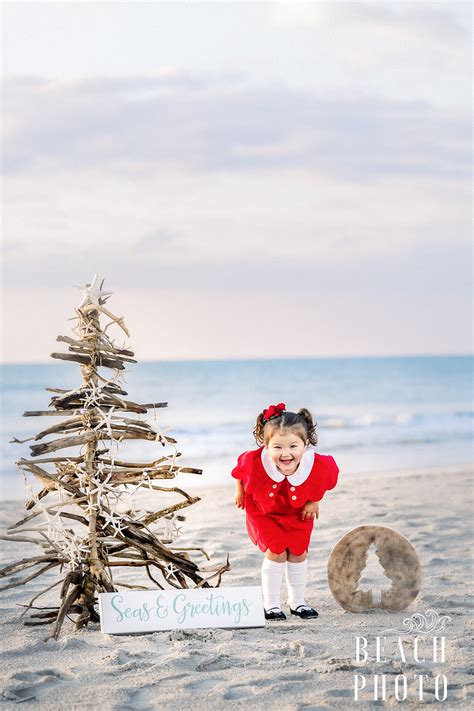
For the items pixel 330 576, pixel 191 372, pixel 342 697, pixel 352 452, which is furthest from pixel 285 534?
pixel 191 372

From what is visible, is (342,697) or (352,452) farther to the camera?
(352,452)

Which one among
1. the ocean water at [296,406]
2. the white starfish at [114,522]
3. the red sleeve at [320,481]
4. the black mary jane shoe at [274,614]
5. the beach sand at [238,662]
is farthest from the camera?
the ocean water at [296,406]

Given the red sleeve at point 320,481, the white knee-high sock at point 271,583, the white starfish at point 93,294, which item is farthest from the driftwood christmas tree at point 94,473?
the red sleeve at point 320,481

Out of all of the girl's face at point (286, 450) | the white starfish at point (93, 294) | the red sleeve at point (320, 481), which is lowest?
the red sleeve at point (320, 481)

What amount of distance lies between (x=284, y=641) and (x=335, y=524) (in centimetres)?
329

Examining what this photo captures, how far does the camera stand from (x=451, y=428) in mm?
18828

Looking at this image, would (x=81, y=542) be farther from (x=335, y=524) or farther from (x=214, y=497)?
(x=214, y=497)

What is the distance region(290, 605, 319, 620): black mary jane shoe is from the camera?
14.2ft

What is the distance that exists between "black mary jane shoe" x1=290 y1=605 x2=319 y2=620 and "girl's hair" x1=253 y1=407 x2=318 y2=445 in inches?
32.5

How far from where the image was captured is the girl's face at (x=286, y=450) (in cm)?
432

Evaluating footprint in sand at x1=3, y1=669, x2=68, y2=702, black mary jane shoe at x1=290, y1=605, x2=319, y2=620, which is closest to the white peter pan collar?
black mary jane shoe at x1=290, y1=605, x2=319, y2=620

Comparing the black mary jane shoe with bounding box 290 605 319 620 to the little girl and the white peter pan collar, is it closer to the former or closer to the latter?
the little girl

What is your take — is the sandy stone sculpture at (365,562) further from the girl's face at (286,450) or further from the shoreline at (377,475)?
the shoreline at (377,475)

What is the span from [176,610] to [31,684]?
847 millimetres
